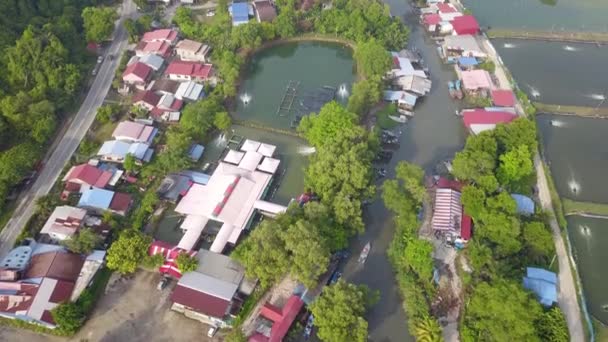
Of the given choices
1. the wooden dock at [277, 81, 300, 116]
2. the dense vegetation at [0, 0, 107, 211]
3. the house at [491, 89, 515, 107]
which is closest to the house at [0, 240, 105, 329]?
the dense vegetation at [0, 0, 107, 211]

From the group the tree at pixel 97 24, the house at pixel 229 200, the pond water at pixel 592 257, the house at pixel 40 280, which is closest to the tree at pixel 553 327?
the pond water at pixel 592 257

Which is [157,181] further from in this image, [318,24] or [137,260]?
[318,24]

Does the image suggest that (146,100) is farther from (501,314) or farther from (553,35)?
(553,35)

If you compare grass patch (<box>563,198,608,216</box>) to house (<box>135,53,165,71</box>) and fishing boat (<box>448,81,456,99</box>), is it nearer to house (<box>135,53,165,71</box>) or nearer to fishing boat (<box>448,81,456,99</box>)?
fishing boat (<box>448,81,456,99</box>)

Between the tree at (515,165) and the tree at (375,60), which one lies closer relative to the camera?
the tree at (515,165)

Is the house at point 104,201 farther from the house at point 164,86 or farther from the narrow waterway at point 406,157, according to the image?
the narrow waterway at point 406,157

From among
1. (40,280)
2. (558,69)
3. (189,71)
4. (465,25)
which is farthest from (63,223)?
(558,69)
